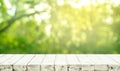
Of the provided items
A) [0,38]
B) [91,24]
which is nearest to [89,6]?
[91,24]

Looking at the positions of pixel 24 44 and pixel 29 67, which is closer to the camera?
pixel 29 67

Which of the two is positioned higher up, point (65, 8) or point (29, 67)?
point (65, 8)

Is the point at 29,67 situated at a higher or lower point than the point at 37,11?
lower

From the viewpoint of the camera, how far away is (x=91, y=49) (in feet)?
24.3

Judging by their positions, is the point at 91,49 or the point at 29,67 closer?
the point at 29,67

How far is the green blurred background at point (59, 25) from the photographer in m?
7.45

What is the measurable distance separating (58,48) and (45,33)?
50cm

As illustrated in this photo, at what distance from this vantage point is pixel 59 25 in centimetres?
751

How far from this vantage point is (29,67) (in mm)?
2652

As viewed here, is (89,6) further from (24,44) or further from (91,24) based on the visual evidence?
(24,44)

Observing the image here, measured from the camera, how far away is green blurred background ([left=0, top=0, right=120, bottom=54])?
7.45m

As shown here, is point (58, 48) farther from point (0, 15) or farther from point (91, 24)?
point (0, 15)

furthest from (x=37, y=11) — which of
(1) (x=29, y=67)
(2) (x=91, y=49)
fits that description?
(1) (x=29, y=67)

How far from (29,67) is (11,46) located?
17.1ft
